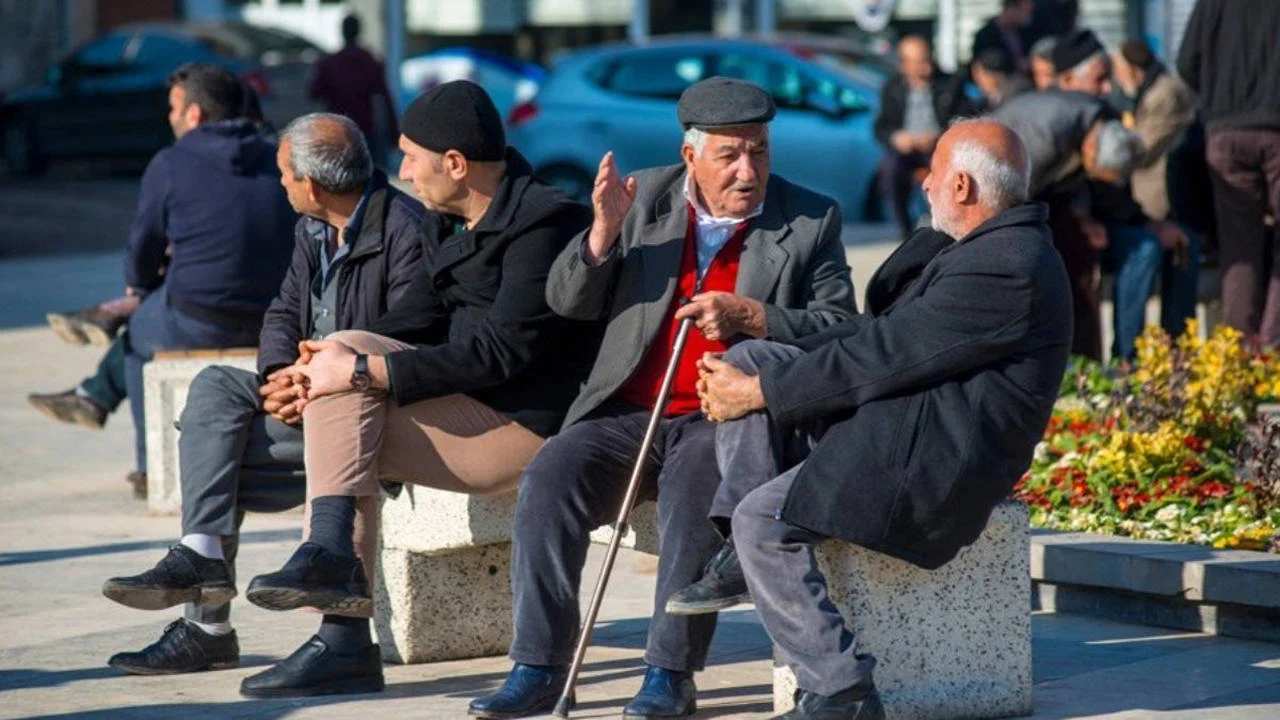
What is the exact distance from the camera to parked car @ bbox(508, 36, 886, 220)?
20.2 meters

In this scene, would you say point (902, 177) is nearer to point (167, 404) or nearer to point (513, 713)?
point (167, 404)

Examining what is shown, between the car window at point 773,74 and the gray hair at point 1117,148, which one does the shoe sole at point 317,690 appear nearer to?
the gray hair at point 1117,148

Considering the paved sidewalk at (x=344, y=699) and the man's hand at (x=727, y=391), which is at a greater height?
the man's hand at (x=727, y=391)

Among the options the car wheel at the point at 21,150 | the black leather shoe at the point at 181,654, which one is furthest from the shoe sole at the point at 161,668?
the car wheel at the point at 21,150

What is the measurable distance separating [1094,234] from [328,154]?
15.5 feet

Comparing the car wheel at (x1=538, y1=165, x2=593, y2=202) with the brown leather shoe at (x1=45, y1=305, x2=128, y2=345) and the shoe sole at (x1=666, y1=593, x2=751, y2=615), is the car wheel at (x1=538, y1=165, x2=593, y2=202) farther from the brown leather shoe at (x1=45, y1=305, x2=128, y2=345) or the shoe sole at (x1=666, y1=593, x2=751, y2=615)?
the shoe sole at (x1=666, y1=593, x2=751, y2=615)

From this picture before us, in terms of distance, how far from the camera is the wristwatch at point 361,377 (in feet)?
20.3

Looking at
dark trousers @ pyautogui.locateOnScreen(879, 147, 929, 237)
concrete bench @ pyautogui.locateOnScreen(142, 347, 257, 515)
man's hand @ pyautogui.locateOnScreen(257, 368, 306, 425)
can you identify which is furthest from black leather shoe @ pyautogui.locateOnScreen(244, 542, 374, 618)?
dark trousers @ pyautogui.locateOnScreen(879, 147, 929, 237)

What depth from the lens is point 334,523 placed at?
611cm

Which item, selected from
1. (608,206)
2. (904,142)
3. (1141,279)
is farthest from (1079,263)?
(904,142)

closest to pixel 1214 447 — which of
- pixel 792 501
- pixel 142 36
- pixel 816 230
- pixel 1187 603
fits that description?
pixel 1187 603

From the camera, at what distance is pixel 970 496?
5.62m

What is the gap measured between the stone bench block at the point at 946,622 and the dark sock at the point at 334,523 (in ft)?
3.55

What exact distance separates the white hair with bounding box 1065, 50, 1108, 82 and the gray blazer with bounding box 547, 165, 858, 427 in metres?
5.33
